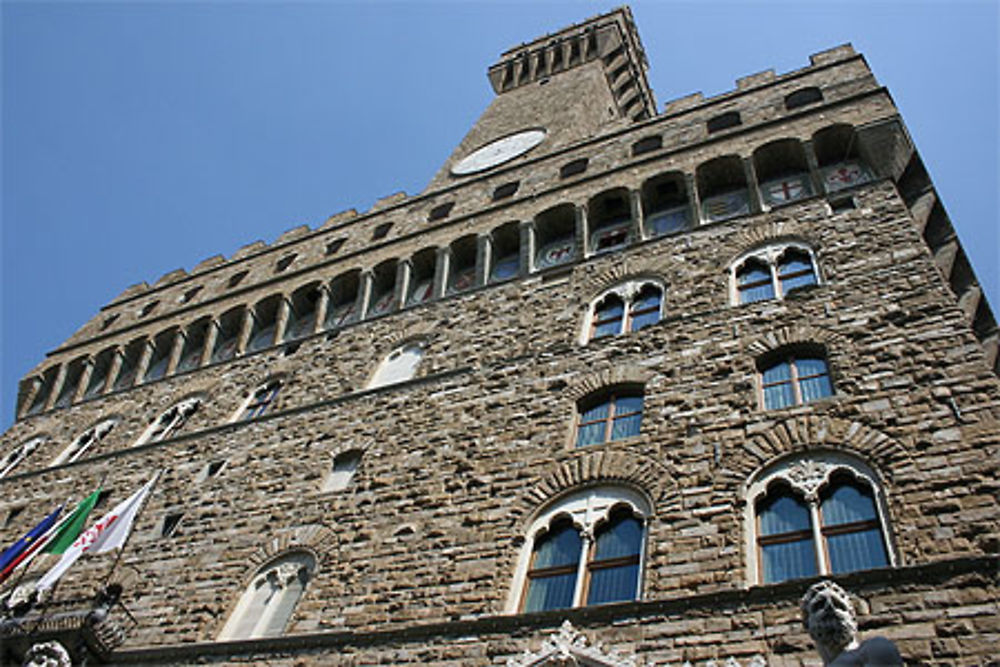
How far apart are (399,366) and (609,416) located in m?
4.41

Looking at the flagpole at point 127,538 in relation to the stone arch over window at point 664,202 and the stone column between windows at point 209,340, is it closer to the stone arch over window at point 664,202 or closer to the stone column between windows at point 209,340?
the stone column between windows at point 209,340

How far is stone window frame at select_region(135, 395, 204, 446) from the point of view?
591 inches

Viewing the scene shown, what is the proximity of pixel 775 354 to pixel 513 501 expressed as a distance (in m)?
3.37

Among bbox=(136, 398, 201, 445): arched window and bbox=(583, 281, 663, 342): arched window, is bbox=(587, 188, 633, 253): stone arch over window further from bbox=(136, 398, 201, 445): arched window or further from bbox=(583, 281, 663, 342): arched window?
bbox=(136, 398, 201, 445): arched window

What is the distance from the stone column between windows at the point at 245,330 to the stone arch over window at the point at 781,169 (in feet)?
31.3

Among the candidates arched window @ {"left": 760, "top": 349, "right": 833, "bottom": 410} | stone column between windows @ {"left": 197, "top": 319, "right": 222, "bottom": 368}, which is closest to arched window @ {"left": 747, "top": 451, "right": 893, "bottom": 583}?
arched window @ {"left": 760, "top": 349, "right": 833, "bottom": 410}

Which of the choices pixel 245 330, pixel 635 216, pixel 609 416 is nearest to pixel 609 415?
pixel 609 416

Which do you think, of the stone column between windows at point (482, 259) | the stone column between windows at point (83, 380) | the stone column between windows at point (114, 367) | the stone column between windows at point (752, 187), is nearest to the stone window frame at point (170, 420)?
the stone column between windows at point (114, 367)

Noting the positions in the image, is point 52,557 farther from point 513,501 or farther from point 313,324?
point 513,501

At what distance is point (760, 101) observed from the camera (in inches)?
606

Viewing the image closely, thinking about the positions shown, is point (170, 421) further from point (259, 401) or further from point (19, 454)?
point (19, 454)

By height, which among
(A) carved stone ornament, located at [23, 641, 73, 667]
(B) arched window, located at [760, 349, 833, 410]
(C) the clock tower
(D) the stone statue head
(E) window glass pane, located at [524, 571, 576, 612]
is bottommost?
(D) the stone statue head

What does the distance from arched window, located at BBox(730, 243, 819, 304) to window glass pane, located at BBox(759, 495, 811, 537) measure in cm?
360

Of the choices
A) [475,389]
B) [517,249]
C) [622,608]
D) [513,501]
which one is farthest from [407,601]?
[517,249]
